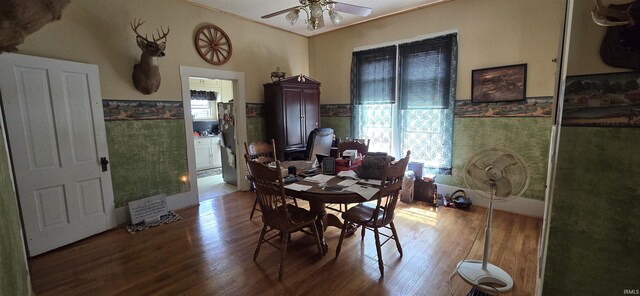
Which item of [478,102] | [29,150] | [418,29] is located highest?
[418,29]

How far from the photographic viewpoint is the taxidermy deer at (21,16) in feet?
3.42

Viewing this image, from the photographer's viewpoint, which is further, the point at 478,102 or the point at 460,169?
the point at 460,169

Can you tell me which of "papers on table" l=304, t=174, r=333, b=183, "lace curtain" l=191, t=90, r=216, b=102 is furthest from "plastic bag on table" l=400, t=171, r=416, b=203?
"lace curtain" l=191, t=90, r=216, b=102

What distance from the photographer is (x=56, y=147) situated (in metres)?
2.65

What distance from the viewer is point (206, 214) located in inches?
138

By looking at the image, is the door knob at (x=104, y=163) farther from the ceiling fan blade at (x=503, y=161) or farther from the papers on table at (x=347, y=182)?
the ceiling fan blade at (x=503, y=161)

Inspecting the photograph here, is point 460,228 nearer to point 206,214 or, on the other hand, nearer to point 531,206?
point 531,206

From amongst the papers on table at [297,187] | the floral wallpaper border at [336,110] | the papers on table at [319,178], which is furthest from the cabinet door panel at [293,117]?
the papers on table at [297,187]

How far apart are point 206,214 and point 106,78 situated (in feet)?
6.48

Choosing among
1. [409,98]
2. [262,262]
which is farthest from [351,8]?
[262,262]

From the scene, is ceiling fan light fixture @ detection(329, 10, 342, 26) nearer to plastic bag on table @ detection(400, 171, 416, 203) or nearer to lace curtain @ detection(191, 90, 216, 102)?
plastic bag on table @ detection(400, 171, 416, 203)

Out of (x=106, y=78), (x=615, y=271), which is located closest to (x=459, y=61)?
(x=615, y=271)

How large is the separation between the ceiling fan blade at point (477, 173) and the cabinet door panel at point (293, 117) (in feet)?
9.49

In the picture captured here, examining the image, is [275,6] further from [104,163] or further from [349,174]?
[104,163]
